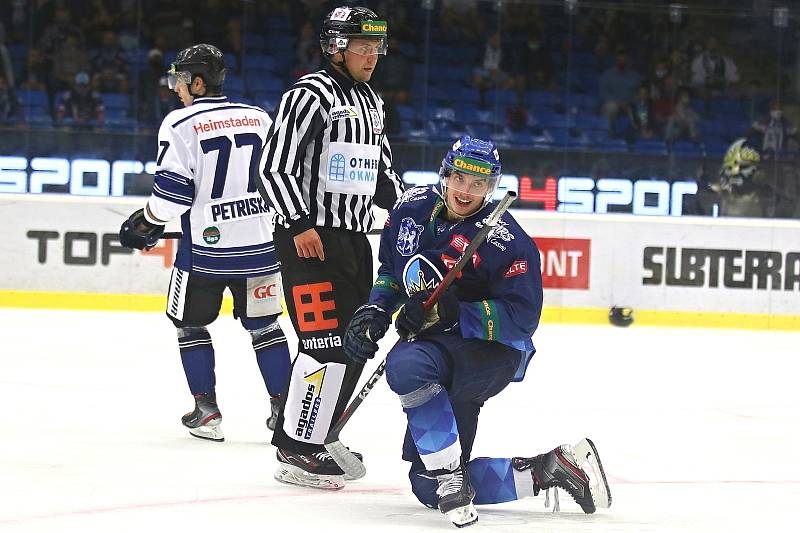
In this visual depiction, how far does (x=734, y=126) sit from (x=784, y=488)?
5.85 m

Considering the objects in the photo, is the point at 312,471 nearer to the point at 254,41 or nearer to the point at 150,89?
the point at 150,89

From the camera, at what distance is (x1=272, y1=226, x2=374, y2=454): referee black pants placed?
3.87 metres

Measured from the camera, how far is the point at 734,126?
9.55 m

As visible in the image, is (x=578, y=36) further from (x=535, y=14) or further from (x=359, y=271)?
(x=359, y=271)

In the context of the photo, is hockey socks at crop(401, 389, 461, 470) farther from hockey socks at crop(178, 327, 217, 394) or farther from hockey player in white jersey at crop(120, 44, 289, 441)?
hockey socks at crop(178, 327, 217, 394)

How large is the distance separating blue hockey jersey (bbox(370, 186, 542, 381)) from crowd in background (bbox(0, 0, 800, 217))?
5.68 metres

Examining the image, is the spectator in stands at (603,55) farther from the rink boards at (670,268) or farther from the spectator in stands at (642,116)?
the rink boards at (670,268)

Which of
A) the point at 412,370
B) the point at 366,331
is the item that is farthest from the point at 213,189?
the point at 412,370

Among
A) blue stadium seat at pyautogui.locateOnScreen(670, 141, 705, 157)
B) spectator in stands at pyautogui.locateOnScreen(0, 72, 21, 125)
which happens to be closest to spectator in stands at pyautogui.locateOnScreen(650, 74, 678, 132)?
blue stadium seat at pyautogui.locateOnScreen(670, 141, 705, 157)

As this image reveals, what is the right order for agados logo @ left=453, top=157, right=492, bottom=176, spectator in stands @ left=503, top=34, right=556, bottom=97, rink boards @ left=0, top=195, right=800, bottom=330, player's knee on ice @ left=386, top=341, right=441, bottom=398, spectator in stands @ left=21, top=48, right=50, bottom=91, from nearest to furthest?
player's knee on ice @ left=386, top=341, right=441, bottom=398, agados logo @ left=453, top=157, right=492, bottom=176, rink boards @ left=0, top=195, right=800, bottom=330, spectator in stands @ left=21, top=48, right=50, bottom=91, spectator in stands @ left=503, top=34, right=556, bottom=97

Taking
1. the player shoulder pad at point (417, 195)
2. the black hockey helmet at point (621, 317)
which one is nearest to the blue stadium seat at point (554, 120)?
the black hockey helmet at point (621, 317)

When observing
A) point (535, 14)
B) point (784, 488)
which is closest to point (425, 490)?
point (784, 488)

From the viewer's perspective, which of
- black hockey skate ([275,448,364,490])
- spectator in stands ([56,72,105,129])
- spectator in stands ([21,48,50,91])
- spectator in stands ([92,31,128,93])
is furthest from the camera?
spectator in stands ([92,31,128,93])

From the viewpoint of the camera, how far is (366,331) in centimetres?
342
